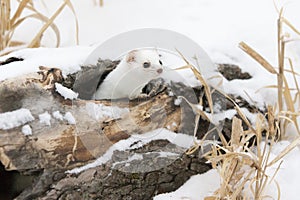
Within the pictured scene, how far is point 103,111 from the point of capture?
0.96 m

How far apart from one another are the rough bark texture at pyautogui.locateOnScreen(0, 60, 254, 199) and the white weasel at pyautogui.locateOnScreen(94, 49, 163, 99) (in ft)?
0.12

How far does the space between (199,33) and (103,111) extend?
0.41m

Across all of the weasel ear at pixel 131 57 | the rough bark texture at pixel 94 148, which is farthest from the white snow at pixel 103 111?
the weasel ear at pixel 131 57

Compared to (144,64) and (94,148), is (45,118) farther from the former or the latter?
(144,64)

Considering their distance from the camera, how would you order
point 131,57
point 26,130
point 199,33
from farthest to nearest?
point 199,33
point 131,57
point 26,130

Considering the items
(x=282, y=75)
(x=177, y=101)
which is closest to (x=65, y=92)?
(x=177, y=101)

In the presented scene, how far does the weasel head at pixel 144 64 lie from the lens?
3.27ft

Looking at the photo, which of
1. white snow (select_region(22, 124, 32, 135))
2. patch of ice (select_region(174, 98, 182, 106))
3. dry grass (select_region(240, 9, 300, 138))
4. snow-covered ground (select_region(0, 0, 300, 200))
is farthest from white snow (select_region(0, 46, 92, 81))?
dry grass (select_region(240, 9, 300, 138))

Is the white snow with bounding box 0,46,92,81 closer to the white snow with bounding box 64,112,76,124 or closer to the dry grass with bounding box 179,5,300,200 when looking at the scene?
the white snow with bounding box 64,112,76,124

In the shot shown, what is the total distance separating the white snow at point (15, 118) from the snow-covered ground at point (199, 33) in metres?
0.08

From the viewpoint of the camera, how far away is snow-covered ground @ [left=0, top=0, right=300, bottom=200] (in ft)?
3.26

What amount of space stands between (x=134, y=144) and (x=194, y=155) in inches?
6.0

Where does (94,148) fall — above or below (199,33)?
below

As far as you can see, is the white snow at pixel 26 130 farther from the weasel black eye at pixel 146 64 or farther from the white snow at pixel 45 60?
the weasel black eye at pixel 146 64
